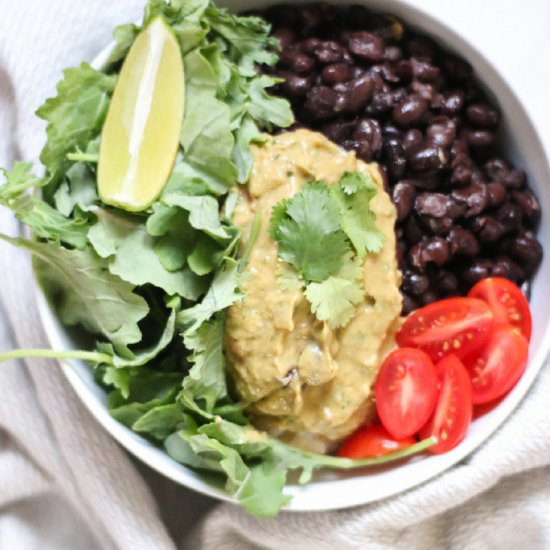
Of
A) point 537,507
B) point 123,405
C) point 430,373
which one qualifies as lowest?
point 123,405

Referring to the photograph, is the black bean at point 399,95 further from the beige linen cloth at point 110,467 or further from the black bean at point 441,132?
the beige linen cloth at point 110,467

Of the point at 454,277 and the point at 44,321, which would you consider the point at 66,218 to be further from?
the point at 454,277

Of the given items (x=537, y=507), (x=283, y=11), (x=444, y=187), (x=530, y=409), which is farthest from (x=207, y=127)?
(x=537, y=507)

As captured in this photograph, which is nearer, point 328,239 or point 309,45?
point 328,239

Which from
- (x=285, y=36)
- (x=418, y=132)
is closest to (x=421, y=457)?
(x=418, y=132)

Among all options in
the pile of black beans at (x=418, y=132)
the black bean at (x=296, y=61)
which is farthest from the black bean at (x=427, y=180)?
the black bean at (x=296, y=61)

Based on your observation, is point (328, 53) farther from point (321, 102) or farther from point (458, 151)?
point (458, 151)

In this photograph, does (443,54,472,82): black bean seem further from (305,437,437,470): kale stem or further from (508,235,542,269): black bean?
(305,437,437,470): kale stem
